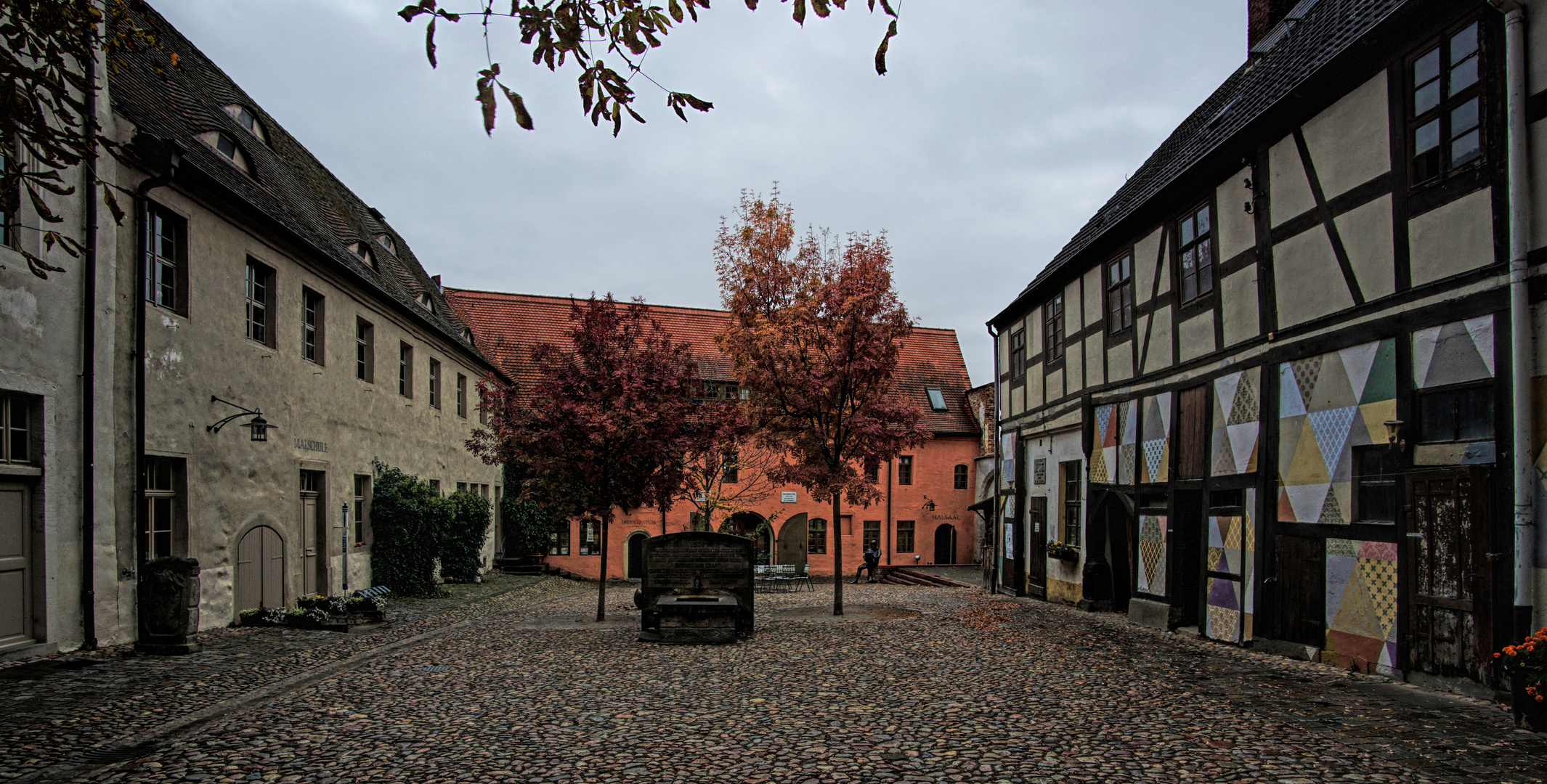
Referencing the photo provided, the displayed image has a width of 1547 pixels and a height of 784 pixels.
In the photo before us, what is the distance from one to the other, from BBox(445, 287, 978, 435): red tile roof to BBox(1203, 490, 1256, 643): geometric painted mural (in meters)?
23.1

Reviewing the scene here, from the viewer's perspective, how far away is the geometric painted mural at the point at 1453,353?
779 cm

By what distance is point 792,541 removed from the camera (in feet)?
115

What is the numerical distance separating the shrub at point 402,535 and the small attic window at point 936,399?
2297 centimetres

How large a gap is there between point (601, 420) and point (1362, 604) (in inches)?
394

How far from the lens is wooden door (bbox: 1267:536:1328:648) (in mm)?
9914

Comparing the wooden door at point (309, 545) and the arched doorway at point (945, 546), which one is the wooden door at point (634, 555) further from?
the wooden door at point (309, 545)

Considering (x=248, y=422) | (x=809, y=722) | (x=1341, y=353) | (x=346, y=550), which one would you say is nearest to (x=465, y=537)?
(x=346, y=550)

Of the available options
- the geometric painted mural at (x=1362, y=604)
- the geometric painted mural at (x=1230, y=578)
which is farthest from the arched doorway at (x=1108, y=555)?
the geometric painted mural at (x=1362, y=604)

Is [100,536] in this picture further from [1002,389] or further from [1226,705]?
[1002,389]

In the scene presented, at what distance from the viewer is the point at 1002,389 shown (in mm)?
22078

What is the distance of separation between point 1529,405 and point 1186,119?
1224 cm

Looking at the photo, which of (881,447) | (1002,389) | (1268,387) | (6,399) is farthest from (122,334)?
(1002,389)

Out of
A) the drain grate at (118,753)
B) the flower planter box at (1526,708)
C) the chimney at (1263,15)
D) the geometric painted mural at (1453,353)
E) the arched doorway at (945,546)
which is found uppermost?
the chimney at (1263,15)

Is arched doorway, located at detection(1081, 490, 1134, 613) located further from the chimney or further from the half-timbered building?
the chimney
